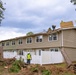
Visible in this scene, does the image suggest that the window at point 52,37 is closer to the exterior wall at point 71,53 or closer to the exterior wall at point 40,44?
the exterior wall at point 40,44

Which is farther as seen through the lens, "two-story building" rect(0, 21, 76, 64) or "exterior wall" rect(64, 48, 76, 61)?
"exterior wall" rect(64, 48, 76, 61)

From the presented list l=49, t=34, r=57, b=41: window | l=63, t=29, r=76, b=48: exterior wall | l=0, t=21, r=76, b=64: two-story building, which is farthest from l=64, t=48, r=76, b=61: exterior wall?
l=49, t=34, r=57, b=41: window

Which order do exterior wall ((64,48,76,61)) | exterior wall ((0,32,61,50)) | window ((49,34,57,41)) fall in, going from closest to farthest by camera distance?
1. exterior wall ((64,48,76,61))
2. exterior wall ((0,32,61,50))
3. window ((49,34,57,41))

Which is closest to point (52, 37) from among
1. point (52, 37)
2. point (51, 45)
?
point (52, 37)

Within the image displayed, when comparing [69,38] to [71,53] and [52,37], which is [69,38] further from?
[52,37]

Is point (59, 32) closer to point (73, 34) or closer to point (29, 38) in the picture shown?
point (73, 34)

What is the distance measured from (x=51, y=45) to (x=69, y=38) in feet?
11.7

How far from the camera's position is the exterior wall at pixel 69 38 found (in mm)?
32019

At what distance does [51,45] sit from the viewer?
111ft

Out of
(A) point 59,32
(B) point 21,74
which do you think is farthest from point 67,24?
(B) point 21,74

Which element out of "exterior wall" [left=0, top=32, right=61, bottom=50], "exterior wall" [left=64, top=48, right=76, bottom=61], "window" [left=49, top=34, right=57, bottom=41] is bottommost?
"exterior wall" [left=64, top=48, right=76, bottom=61]

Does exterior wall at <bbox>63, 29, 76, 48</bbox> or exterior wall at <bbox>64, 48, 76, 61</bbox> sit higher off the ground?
exterior wall at <bbox>63, 29, 76, 48</bbox>

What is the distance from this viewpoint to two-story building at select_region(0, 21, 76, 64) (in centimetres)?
2698

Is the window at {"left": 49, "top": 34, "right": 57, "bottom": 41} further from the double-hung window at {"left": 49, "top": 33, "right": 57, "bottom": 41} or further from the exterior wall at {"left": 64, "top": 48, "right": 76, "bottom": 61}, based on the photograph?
the exterior wall at {"left": 64, "top": 48, "right": 76, "bottom": 61}
